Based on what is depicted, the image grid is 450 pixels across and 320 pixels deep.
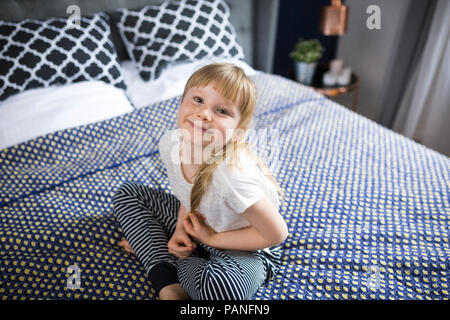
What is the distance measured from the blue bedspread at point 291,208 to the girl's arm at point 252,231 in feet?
0.46

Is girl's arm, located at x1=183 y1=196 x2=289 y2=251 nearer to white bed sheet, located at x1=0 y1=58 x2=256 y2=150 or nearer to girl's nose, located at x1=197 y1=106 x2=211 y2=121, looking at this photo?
girl's nose, located at x1=197 y1=106 x2=211 y2=121

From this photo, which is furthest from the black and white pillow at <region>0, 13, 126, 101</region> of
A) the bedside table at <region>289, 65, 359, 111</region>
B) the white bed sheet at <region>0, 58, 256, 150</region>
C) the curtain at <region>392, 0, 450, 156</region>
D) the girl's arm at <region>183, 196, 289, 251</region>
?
the curtain at <region>392, 0, 450, 156</region>

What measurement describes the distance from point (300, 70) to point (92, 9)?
1369 mm

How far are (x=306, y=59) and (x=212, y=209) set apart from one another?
167cm

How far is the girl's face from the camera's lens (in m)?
0.76

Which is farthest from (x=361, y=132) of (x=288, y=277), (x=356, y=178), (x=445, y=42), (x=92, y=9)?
(x=92, y=9)

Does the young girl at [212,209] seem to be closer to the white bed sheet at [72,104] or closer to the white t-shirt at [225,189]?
the white t-shirt at [225,189]

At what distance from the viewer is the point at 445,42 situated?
1873 millimetres

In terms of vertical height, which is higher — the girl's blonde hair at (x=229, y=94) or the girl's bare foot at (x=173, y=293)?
the girl's blonde hair at (x=229, y=94)

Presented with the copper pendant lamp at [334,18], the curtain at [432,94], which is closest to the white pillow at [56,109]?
the copper pendant lamp at [334,18]

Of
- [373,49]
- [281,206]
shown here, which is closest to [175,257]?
[281,206]

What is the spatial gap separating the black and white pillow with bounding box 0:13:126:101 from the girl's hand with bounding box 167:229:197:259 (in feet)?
3.56

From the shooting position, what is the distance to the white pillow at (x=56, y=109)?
129 centimetres
